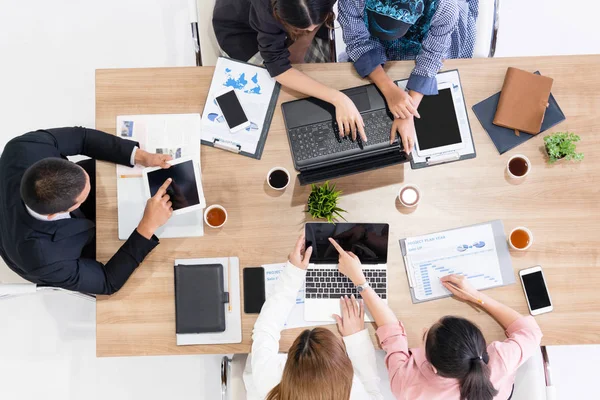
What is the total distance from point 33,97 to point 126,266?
5.04 ft

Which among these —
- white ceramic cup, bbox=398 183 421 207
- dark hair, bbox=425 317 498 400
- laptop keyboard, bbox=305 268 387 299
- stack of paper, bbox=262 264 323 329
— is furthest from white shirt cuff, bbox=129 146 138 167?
dark hair, bbox=425 317 498 400

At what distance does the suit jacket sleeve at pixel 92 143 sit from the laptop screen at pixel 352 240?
69 centimetres

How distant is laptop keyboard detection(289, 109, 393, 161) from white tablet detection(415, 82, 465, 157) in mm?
129

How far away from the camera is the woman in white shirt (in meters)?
1.31

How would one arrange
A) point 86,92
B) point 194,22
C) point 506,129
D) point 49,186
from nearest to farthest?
point 49,186 → point 506,129 → point 194,22 → point 86,92

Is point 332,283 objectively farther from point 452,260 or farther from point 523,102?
point 523,102

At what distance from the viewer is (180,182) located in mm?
1600

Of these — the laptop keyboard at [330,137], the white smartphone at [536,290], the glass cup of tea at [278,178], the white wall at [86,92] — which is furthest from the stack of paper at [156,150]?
the white smartphone at [536,290]

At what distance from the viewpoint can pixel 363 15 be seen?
1699 mm

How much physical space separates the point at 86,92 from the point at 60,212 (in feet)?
4.40

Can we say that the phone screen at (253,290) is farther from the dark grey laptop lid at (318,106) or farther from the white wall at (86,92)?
the white wall at (86,92)

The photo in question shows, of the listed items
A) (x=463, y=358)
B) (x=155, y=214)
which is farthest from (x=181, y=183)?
(x=463, y=358)

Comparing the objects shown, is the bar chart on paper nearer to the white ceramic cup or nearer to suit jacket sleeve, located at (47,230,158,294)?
the white ceramic cup

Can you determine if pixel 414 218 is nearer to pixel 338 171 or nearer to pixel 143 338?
pixel 338 171
